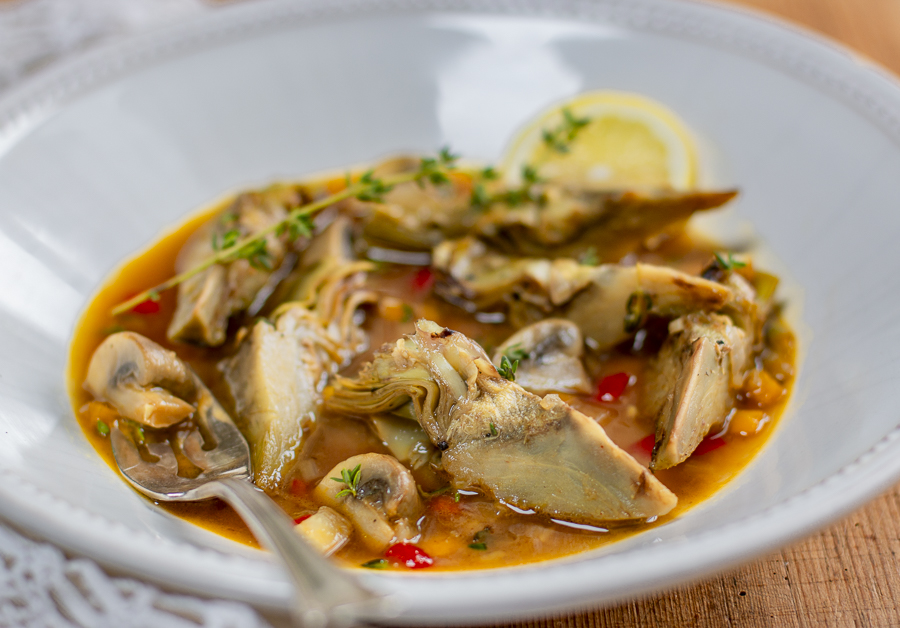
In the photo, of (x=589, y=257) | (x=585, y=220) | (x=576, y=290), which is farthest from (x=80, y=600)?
(x=585, y=220)

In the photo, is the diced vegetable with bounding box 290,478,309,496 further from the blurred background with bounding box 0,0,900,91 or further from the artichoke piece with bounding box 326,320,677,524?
the blurred background with bounding box 0,0,900,91

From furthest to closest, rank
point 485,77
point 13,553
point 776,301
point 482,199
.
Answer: point 485,77
point 482,199
point 776,301
point 13,553

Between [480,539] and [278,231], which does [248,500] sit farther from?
[278,231]

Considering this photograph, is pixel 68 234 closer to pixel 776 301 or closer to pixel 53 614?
pixel 53 614

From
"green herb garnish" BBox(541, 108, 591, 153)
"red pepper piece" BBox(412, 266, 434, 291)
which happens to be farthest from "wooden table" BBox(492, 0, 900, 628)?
"green herb garnish" BBox(541, 108, 591, 153)

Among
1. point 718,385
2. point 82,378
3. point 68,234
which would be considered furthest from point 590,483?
point 68,234
